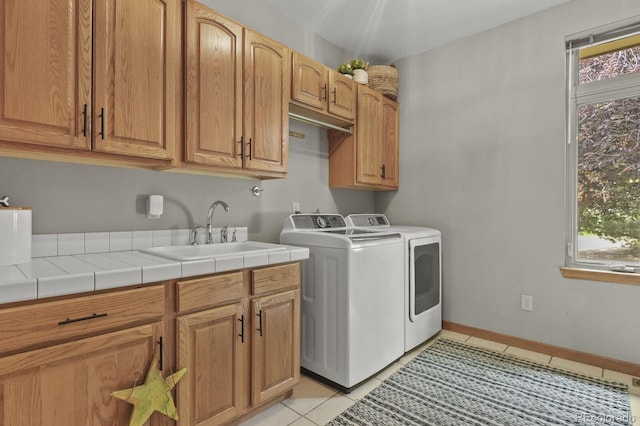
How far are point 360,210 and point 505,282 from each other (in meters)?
1.44

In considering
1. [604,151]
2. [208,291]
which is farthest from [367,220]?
[208,291]

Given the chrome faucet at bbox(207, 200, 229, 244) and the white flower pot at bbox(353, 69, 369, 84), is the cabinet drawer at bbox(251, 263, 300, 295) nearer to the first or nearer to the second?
the chrome faucet at bbox(207, 200, 229, 244)

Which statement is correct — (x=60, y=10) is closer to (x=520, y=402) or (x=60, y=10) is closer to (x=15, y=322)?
(x=15, y=322)

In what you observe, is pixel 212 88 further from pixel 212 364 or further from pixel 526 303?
pixel 526 303

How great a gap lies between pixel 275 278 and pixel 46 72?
1.33m

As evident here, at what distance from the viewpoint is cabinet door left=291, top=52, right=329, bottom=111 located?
235 cm

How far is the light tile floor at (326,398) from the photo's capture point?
183 cm

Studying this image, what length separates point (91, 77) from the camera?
4.74 ft

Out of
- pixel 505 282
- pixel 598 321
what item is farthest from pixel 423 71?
pixel 598 321

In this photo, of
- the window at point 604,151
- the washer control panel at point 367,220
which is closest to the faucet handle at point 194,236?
the washer control panel at point 367,220

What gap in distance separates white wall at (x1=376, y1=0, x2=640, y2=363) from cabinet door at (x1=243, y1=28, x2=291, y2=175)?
1617mm

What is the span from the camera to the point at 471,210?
3.03 m

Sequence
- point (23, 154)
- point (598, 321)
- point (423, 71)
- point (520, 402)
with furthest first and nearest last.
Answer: point (423, 71), point (598, 321), point (520, 402), point (23, 154)

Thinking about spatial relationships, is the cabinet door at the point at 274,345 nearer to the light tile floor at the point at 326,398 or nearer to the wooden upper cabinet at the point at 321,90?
the light tile floor at the point at 326,398
